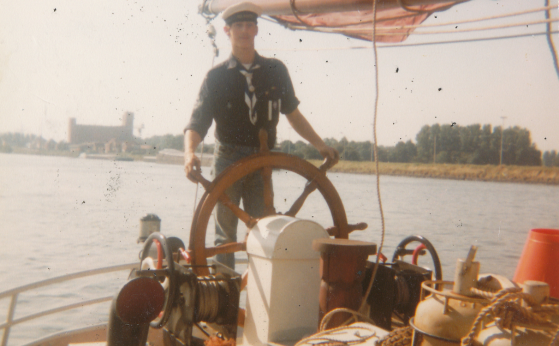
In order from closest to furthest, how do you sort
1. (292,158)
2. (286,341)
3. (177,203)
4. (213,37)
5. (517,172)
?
1. (286,341)
2. (292,158)
3. (213,37)
4. (517,172)
5. (177,203)

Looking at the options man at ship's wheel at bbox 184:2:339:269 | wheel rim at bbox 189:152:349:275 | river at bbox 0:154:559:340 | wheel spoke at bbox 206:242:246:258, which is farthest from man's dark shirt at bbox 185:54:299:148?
river at bbox 0:154:559:340

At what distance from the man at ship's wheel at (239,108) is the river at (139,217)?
5058mm

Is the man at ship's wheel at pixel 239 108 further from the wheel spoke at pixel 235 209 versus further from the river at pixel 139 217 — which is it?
the river at pixel 139 217

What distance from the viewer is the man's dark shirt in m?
2.42

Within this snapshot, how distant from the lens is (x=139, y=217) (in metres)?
10.1

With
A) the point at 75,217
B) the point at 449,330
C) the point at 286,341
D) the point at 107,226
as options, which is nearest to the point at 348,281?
the point at 286,341

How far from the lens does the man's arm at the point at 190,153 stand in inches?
81.6

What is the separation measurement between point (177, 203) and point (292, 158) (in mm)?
20479

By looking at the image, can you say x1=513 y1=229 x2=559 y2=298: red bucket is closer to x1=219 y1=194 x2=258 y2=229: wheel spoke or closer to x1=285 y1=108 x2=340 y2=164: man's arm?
x1=285 y1=108 x2=340 y2=164: man's arm

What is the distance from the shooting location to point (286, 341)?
182 cm

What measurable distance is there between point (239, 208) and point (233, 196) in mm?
146

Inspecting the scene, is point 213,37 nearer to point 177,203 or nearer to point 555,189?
point 177,203

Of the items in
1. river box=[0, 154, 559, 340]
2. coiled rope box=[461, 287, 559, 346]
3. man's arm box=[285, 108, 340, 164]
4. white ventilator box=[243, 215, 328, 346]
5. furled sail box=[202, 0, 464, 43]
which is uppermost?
furled sail box=[202, 0, 464, 43]

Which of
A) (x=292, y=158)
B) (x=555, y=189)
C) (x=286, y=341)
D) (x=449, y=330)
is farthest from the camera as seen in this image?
(x=555, y=189)
